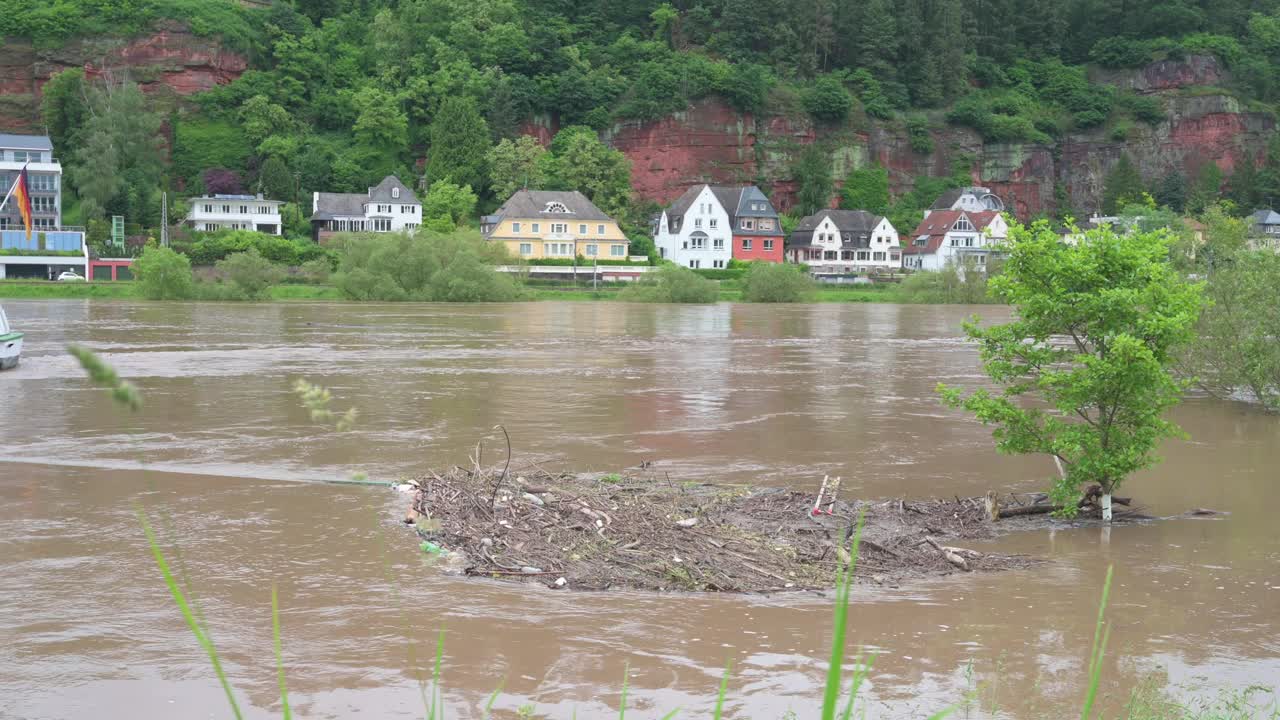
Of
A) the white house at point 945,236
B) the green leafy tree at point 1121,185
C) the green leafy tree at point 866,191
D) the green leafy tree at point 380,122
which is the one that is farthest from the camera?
the green leafy tree at point 866,191

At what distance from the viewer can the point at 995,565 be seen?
12.5m

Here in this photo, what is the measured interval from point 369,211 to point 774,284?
3677 centimetres

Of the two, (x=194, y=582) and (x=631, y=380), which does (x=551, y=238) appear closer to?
(x=631, y=380)

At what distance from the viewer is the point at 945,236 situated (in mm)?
108875

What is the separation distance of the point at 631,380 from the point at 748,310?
130 feet

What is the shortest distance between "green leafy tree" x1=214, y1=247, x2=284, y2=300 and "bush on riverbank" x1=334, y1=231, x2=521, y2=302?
4281mm

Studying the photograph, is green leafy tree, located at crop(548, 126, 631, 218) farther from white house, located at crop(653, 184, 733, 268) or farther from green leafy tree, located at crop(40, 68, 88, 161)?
green leafy tree, located at crop(40, 68, 88, 161)

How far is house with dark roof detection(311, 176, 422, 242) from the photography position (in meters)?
97.9

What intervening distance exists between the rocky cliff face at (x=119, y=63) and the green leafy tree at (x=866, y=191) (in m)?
60.7

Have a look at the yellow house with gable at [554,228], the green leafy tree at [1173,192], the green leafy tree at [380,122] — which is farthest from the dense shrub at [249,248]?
the green leafy tree at [1173,192]

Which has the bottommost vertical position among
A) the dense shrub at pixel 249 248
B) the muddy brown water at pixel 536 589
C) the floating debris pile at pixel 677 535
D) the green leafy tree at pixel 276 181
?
the muddy brown water at pixel 536 589

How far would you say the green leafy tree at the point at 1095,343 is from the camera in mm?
14211

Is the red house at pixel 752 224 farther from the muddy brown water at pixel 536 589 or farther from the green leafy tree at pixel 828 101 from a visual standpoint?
the muddy brown water at pixel 536 589

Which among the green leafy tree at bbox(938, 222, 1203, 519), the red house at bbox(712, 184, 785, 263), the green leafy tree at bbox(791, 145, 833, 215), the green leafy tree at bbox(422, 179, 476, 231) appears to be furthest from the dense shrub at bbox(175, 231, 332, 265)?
the green leafy tree at bbox(938, 222, 1203, 519)
